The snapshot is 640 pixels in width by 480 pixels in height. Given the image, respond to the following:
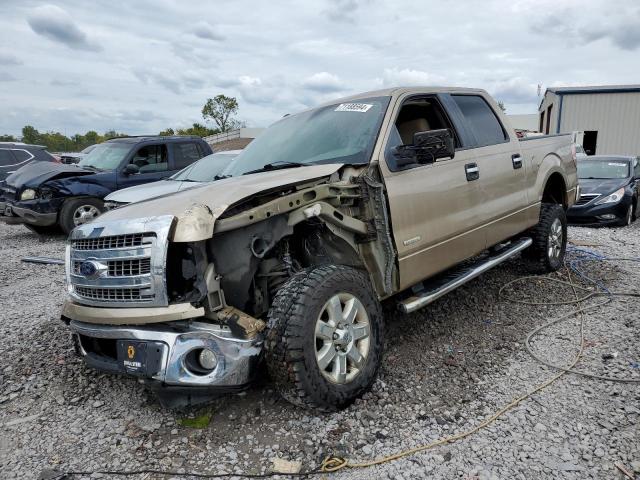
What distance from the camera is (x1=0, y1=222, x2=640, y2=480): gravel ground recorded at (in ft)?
8.67

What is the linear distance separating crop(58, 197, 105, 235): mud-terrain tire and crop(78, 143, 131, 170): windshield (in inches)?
30.8

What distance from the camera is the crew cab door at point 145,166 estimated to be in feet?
31.4

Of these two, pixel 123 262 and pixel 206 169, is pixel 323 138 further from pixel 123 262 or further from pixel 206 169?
pixel 206 169

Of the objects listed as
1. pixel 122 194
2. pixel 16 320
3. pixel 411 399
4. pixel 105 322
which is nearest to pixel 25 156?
pixel 122 194

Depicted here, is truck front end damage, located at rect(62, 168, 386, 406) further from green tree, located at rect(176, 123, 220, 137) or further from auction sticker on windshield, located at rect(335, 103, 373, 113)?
green tree, located at rect(176, 123, 220, 137)

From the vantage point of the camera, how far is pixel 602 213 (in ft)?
31.7

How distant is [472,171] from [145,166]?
739 cm

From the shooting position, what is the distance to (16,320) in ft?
16.0

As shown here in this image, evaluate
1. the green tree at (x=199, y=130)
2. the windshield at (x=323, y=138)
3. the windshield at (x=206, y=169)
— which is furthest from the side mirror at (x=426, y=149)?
the green tree at (x=199, y=130)

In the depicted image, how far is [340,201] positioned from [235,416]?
1494 millimetres

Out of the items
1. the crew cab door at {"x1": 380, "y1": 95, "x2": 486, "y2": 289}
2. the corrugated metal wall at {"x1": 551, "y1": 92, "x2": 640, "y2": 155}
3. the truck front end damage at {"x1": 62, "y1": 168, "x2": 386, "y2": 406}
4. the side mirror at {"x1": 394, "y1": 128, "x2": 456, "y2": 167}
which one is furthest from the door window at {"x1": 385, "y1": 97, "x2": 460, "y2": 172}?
the corrugated metal wall at {"x1": 551, "y1": 92, "x2": 640, "y2": 155}

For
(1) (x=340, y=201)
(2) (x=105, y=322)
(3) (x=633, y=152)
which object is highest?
(1) (x=340, y=201)

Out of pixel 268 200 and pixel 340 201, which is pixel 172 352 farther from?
pixel 340 201

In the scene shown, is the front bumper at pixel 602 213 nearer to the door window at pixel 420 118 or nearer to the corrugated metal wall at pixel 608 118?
the door window at pixel 420 118
